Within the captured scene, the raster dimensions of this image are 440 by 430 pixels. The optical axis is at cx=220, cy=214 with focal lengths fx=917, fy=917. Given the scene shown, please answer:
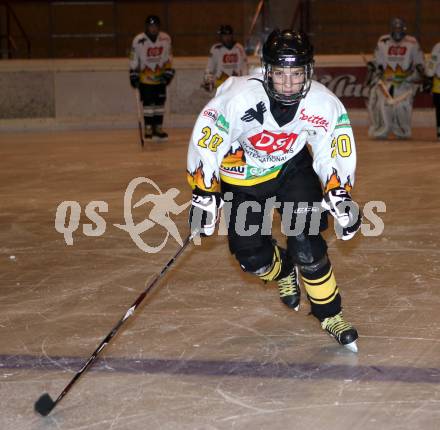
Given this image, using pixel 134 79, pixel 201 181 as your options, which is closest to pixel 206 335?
pixel 201 181

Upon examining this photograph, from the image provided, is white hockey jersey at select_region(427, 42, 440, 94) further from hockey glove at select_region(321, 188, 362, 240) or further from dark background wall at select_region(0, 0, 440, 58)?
hockey glove at select_region(321, 188, 362, 240)

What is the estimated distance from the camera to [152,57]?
39.1 feet

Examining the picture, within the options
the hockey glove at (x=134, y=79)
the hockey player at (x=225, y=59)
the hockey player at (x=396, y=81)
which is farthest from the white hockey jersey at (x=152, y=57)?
the hockey player at (x=396, y=81)

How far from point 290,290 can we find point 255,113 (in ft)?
2.96

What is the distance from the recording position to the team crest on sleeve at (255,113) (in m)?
3.54

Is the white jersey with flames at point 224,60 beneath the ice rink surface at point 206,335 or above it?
above

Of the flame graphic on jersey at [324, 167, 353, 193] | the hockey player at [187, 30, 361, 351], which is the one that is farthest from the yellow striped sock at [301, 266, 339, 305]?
the flame graphic on jersey at [324, 167, 353, 193]

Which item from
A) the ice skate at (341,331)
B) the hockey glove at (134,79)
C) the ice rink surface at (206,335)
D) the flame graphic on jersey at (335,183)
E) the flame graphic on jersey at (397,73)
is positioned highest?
the flame graphic on jersey at (335,183)

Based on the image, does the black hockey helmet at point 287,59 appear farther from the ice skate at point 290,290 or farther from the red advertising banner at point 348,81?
the red advertising banner at point 348,81

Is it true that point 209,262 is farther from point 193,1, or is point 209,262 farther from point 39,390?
point 193,1

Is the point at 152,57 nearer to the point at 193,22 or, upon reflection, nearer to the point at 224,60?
the point at 224,60

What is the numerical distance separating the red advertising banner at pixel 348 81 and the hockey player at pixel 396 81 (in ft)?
5.58

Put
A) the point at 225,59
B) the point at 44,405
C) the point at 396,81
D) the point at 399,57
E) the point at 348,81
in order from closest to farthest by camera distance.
→ 1. the point at 44,405
2. the point at 399,57
3. the point at 396,81
4. the point at 225,59
5. the point at 348,81

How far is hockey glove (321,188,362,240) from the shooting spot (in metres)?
3.49
